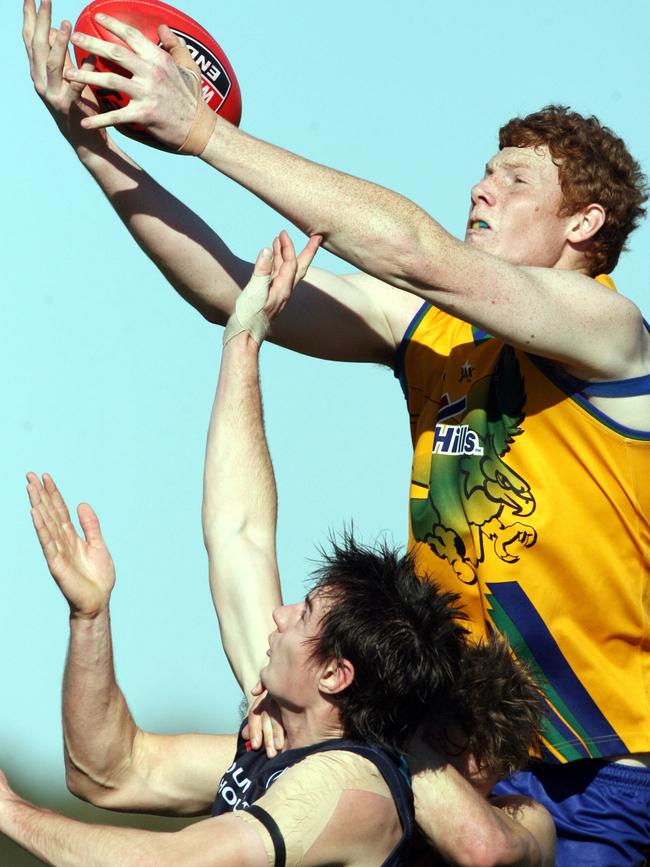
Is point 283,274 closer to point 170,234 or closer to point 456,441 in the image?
point 170,234

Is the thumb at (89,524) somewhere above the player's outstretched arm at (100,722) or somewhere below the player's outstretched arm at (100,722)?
above

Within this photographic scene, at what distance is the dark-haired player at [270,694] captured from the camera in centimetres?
415

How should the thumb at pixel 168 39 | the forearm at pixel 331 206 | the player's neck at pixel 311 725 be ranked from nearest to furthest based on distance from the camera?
the player's neck at pixel 311 725
the forearm at pixel 331 206
the thumb at pixel 168 39

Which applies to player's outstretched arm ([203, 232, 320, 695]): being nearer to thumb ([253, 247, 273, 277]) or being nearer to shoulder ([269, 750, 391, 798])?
thumb ([253, 247, 273, 277])

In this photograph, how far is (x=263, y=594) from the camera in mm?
5113

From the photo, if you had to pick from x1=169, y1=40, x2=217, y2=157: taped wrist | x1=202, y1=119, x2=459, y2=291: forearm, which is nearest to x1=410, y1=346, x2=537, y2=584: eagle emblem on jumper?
x1=202, y1=119, x2=459, y2=291: forearm

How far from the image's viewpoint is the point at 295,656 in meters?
4.54

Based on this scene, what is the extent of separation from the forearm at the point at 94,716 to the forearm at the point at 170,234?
1461 mm

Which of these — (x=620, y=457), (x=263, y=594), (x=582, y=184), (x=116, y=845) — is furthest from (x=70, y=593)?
(x=582, y=184)

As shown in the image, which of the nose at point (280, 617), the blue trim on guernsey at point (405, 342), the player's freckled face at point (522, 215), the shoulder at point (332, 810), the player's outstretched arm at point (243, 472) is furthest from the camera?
the blue trim on guernsey at point (405, 342)

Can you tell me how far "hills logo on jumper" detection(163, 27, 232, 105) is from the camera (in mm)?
5531

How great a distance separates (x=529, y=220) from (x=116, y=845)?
2.71 metres

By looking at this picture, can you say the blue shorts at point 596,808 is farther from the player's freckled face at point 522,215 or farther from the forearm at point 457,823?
the player's freckled face at point 522,215

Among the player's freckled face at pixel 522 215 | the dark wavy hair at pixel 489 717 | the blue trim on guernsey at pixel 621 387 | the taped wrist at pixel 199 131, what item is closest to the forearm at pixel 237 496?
the taped wrist at pixel 199 131
